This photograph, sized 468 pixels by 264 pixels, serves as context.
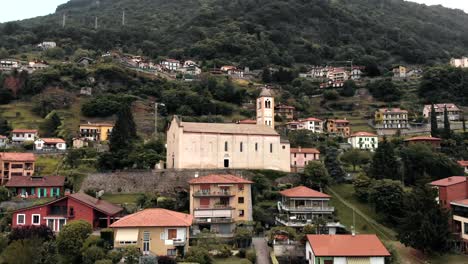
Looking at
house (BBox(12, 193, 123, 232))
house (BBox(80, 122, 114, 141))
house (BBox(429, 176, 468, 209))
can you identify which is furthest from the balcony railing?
house (BBox(80, 122, 114, 141))

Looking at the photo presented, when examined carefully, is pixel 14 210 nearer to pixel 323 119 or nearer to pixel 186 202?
pixel 186 202

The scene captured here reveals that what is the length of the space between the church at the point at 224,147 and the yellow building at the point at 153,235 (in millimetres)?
18185

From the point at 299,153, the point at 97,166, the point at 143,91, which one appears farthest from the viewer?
the point at 143,91

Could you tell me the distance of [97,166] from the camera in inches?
2130

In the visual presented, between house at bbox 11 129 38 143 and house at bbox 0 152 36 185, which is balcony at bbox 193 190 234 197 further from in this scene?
house at bbox 11 129 38 143

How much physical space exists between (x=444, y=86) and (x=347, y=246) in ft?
278

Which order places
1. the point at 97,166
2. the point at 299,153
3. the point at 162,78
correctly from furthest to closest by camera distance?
the point at 162,78, the point at 299,153, the point at 97,166

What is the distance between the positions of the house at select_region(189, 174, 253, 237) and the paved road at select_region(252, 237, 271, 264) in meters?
2.68

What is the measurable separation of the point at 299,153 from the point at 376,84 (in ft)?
187

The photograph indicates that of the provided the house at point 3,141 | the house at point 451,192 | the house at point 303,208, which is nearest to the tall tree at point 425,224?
the house at point 451,192

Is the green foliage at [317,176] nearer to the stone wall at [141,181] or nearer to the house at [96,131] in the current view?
the stone wall at [141,181]

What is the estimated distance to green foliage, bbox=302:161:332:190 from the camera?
172 ft

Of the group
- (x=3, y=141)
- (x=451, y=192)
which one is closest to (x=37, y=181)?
(x=3, y=141)

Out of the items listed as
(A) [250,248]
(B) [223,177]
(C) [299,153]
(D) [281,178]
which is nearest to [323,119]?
(C) [299,153]
